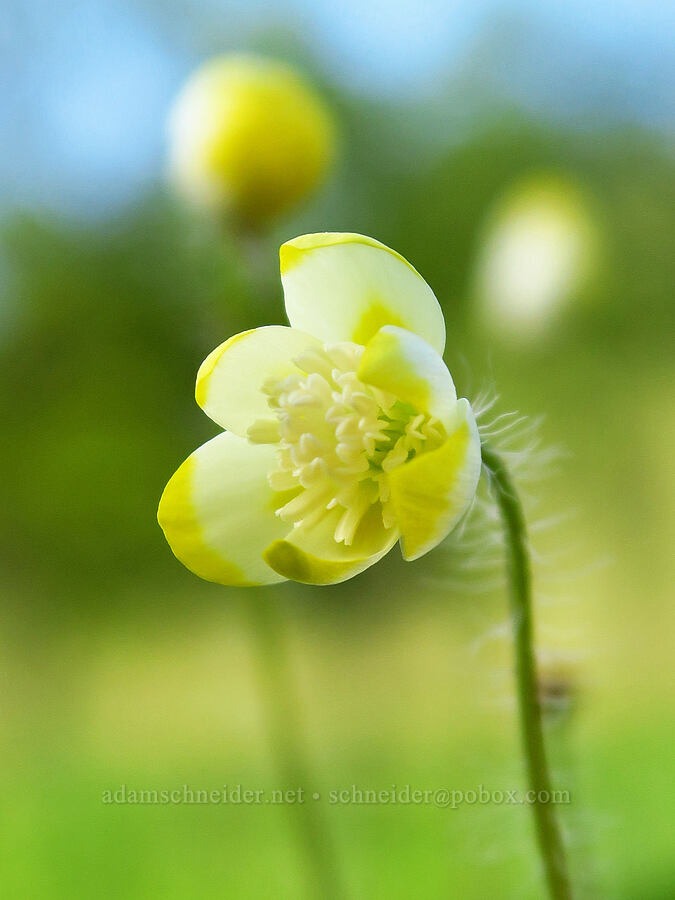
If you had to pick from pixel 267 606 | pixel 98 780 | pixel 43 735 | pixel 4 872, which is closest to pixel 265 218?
pixel 267 606

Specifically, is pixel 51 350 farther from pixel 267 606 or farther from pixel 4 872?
pixel 267 606

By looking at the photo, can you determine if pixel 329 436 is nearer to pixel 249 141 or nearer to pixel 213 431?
pixel 249 141

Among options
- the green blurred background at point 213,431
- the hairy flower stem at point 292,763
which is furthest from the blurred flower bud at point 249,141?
the green blurred background at point 213,431

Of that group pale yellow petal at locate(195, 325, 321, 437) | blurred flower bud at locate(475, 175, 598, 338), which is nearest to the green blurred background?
blurred flower bud at locate(475, 175, 598, 338)

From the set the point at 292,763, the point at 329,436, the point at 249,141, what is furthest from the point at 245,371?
the point at 292,763

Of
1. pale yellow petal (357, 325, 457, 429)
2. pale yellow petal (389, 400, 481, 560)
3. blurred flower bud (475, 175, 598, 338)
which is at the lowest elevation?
pale yellow petal (389, 400, 481, 560)

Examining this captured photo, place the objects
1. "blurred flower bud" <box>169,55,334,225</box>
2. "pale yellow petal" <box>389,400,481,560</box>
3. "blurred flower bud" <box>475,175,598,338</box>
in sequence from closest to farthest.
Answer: "pale yellow petal" <box>389,400,481,560</box>
"blurred flower bud" <box>169,55,334,225</box>
"blurred flower bud" <box>475,175,598,338</box>

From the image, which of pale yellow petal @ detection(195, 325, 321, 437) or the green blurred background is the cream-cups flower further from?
the green blurred background
